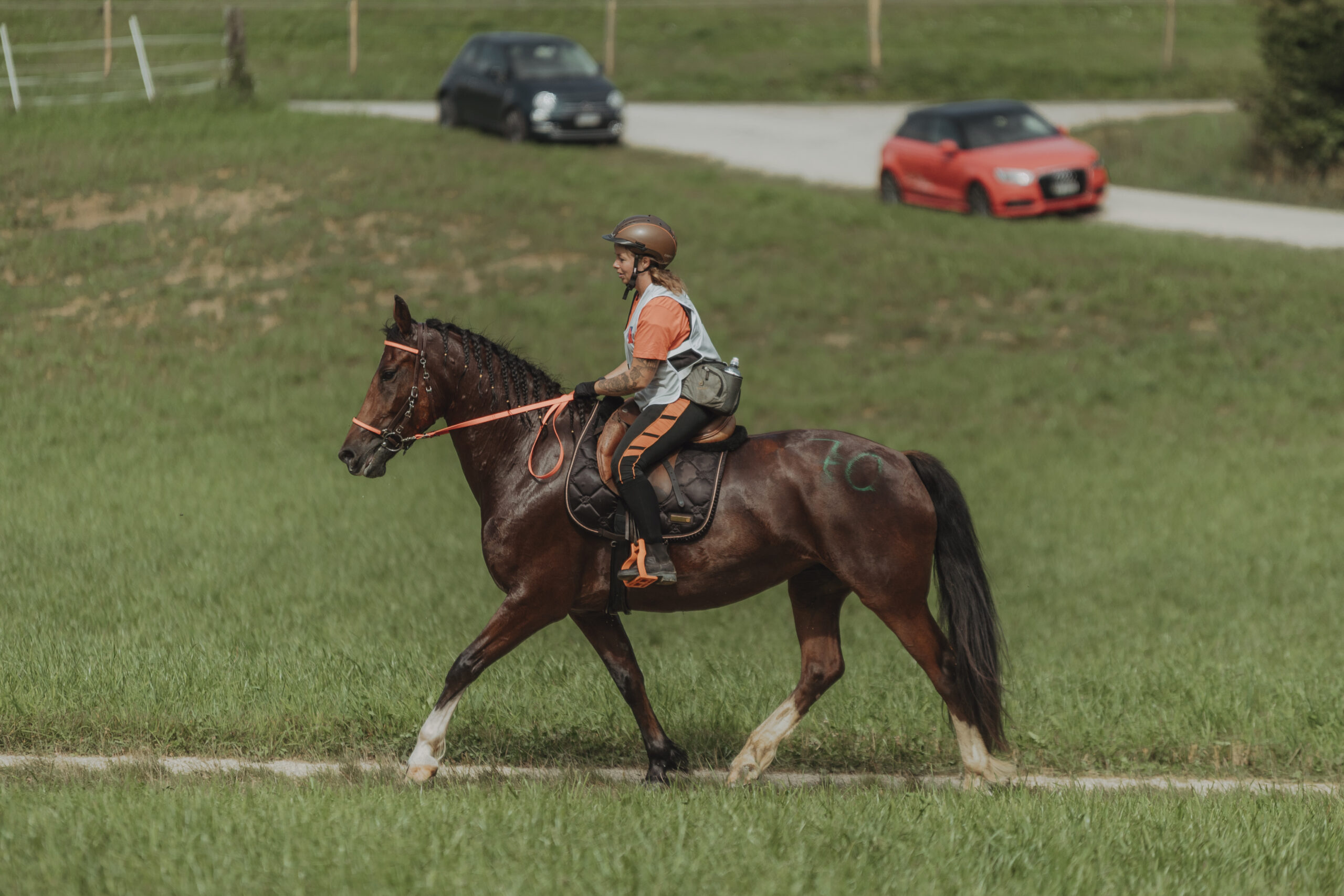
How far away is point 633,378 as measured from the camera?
7082mm

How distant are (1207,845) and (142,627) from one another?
7312 mm

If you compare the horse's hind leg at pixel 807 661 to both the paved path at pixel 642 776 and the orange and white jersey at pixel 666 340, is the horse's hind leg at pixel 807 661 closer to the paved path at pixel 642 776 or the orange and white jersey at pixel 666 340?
the paved path at pixel 642 776

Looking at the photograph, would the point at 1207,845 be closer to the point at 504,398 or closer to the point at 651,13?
the point at 504,398

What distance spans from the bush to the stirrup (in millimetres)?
24189

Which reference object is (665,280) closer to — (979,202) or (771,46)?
(979,202)

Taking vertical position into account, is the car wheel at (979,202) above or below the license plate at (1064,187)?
below

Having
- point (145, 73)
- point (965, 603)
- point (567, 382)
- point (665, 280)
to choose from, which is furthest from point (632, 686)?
point (145, 73)

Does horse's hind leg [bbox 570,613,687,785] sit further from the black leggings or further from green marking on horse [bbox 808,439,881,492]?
green marking on horse [bbox 808,439,881,492]

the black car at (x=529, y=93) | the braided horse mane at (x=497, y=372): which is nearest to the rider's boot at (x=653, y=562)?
the braided horse mane at (x=497, y=372)

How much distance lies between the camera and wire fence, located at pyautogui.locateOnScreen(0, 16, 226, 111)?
81.9 ft

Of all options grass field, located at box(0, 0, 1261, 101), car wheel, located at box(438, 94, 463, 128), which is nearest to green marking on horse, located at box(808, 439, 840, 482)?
car wheel, located at box(438, 94, 463, 128)

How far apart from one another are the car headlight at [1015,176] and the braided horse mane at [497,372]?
57.0 ft

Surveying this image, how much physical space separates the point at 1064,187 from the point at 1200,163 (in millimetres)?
6666

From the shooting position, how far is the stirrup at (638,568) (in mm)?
7141
